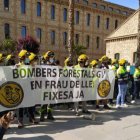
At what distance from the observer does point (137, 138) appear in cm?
655

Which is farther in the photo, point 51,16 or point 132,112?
point 51,16

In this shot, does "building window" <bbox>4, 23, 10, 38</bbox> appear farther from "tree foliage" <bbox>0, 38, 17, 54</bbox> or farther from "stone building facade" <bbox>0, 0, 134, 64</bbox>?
"tree foliage" <bbox>0, 38, 17, 54</bbox>

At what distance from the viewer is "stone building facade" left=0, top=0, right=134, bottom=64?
35.6 meters

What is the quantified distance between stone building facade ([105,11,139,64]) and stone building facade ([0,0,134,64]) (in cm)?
1263

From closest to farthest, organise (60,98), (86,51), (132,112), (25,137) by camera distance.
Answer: (25,137) < (60,98) < (132,112) < (86,51)

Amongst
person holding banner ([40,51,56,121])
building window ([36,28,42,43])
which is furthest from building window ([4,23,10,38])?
person holding banner ([40,51,56,121])

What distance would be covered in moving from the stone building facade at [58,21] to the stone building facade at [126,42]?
12.6 meters

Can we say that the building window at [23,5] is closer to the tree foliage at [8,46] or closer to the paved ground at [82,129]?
the tree foliage at [8,46]

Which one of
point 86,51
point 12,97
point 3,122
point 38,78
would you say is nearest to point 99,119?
point 38,78

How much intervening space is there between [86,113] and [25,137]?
3018mm

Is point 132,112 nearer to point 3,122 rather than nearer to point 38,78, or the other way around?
point 38,78

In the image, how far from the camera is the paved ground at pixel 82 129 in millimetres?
6422

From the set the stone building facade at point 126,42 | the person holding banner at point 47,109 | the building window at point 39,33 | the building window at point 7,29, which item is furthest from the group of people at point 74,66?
the building window at point 39,33

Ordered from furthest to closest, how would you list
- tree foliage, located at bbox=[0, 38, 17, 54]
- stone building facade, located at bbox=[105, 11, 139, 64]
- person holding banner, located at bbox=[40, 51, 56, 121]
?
tree foliage, located at bbox=[0, 38, 17, 54] < stone building facade, located at bbox=[105, 11, 139, 64] < person holding banner, located at bbox=[40, 51, 56, 121]
